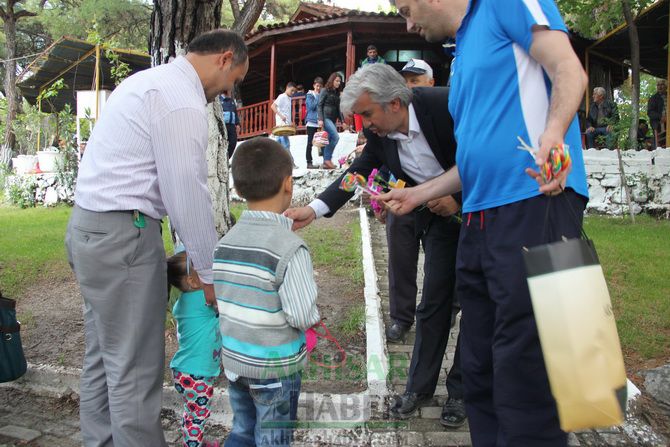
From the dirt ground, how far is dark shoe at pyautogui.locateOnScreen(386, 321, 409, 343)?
23cm

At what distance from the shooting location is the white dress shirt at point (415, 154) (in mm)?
3070

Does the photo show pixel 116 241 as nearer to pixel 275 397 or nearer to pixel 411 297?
pixel 275 397

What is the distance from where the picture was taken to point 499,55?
202cm

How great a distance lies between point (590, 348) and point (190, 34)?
3676 mm

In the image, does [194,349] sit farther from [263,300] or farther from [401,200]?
[401,200]

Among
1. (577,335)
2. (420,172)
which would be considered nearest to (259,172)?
(420,172)

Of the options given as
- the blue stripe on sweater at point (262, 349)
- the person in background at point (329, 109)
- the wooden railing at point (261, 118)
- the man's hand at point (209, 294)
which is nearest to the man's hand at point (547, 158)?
the blue stripe on sweater at point (262, 349)

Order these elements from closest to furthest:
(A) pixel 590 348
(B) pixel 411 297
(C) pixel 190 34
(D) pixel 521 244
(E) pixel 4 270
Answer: (A) pixel 590 348 → (D) pixel 521 244 → (C) pixel 190 34 → (B) pixel 411 297 → (E) pixel 4 270

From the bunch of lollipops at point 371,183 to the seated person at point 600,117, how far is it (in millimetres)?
10797

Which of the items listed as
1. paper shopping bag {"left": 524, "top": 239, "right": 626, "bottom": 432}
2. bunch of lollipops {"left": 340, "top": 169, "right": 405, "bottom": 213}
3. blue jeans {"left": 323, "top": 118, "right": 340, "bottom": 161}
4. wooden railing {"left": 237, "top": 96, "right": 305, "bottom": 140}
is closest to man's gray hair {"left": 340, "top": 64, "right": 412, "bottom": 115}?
bunch of lollipops {"left": 340, "top": 169, "right": 405, "bottom": 213}

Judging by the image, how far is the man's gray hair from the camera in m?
2.91

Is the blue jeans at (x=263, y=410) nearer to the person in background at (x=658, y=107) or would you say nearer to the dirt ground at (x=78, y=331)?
the dirt ground at (x=78, y=331)

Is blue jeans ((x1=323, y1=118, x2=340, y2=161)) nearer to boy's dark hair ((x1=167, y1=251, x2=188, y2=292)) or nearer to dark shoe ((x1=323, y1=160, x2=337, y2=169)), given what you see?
dark shoe ((x1=323, y1=160, x2=337, y2=169))

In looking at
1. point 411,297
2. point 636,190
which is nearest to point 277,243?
point 411,297
